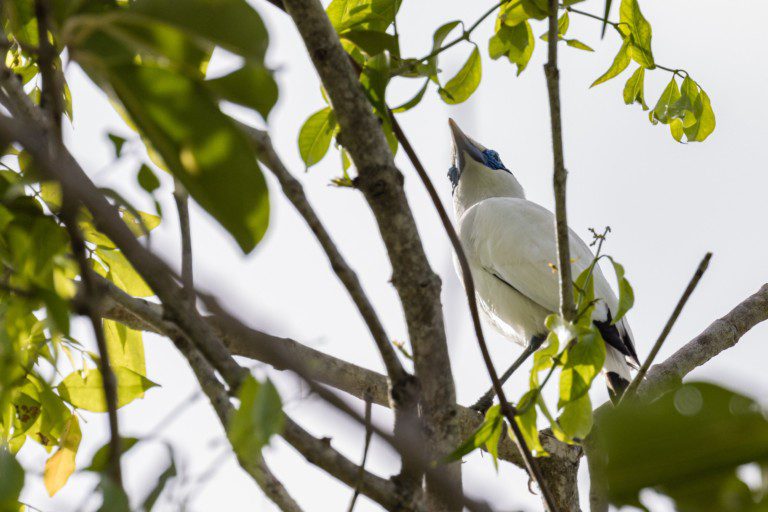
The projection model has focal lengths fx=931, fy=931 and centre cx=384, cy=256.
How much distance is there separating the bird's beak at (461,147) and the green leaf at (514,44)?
393 centimetres

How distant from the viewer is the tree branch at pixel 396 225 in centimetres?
138

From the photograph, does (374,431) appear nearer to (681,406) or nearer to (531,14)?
(681,406)

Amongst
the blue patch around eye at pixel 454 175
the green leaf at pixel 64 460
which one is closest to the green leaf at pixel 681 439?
the green leaf at pixel 64 460

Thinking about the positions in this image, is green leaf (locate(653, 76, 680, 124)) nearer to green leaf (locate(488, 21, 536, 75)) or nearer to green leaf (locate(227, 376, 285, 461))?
green leaf (locate(488, 21, 536, 75))

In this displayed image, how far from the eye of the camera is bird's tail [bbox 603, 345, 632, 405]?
4188 millimetres

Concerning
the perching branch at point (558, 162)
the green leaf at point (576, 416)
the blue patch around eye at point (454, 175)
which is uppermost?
the blue patch around eye at point (454, 175)

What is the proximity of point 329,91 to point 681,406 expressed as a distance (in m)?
0.96

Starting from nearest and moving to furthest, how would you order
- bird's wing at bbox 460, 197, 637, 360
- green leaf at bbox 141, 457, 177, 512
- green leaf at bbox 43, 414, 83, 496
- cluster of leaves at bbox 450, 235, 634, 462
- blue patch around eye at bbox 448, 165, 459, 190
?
green leaf at bbox 141, 457, 177, 512
cluster of leaves at bbox 450, 235, 634, 462
green leaf at bbox 43, 414, 83, 496
bird's wing at bbox 460, 197, 637, 360
blue patch around eye at bbox 448, 165, 459, 190

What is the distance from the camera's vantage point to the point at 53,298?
912 mm

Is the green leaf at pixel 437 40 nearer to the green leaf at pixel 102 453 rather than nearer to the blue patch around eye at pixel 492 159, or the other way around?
the green leaf at pixel 102 453

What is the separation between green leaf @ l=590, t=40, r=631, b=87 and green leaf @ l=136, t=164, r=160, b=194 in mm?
1253

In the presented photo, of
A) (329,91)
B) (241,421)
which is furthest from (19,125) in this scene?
(329,91)

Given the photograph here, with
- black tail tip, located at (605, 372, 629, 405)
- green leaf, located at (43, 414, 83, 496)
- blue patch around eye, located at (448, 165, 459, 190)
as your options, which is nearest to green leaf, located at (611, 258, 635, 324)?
green leaf, located at (43, 414, 83, 496)

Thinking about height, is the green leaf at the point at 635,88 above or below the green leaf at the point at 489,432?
above
